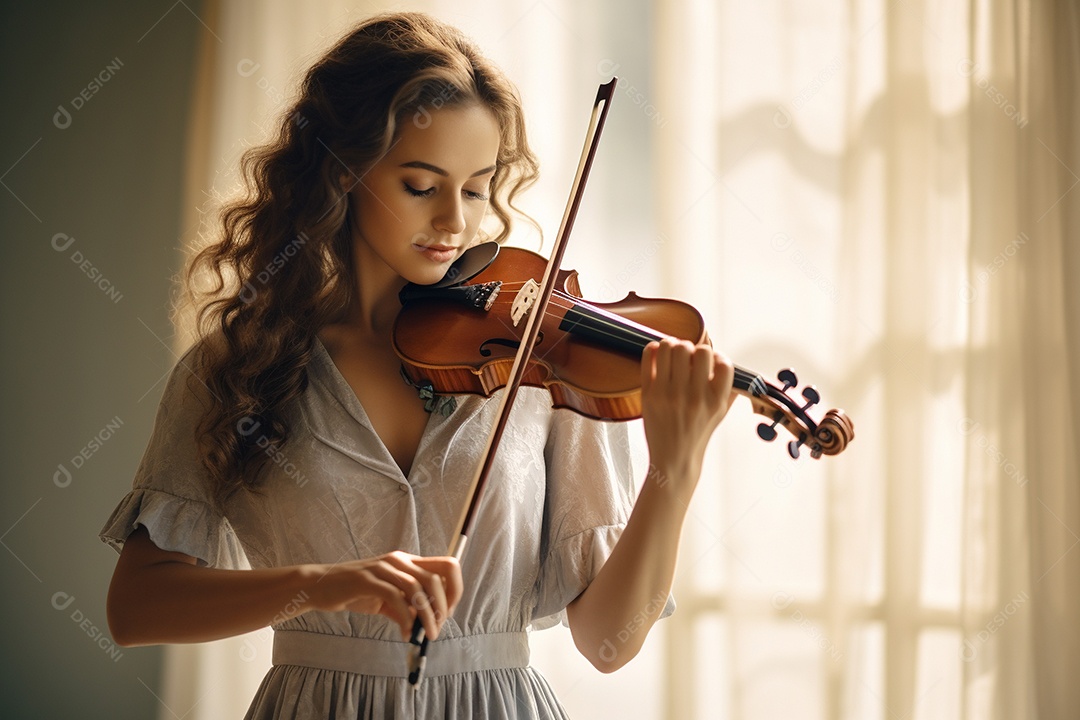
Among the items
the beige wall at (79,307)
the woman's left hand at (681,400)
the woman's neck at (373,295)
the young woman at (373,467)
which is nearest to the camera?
the woman's left hand at (681,400)

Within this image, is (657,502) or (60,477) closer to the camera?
(657,502)

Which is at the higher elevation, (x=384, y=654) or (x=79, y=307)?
(x=79, y=307)

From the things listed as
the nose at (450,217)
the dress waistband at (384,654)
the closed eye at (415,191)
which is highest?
the closed eye at (415,191)

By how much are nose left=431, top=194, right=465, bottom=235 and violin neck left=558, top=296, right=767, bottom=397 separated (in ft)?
0.53

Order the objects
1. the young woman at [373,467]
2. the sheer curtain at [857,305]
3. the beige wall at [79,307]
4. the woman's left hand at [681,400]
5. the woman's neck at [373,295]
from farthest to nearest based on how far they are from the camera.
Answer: the beige wall at [79,307]
the sheer curtain at [857,305]
the woman's neck at [373,295]
the young woman at [373,467]
the woman's left hand at [681,400]

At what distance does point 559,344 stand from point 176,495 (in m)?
0.48

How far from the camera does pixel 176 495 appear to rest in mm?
1102

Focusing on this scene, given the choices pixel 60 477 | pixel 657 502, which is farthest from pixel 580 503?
pixel 60 477

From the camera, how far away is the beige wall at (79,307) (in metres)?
2.09

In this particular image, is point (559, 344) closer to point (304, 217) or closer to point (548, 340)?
point (548, 340)

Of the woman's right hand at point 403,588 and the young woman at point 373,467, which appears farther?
the young woman at point 373,467

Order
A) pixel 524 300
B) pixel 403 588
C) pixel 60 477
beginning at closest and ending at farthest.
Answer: pixel 403 588
pixel 524 300
pixel 60 477

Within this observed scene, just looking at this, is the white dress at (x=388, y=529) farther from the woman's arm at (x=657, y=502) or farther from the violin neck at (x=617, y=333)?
the violin neck at (x=617, y=333)

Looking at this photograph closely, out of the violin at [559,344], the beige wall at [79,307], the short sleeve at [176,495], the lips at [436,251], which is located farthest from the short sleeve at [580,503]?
the beige wall at [79,307]
